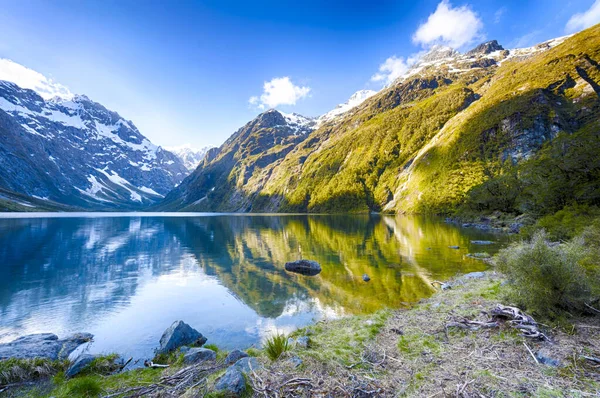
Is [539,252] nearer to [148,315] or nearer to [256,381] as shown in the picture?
[256,381]

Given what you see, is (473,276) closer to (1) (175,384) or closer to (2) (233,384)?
(2) (233,384)

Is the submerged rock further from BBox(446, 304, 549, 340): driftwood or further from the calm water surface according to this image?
BBox(446, 304, 549, 340): driftwood

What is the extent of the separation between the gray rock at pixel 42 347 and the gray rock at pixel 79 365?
6.61ft

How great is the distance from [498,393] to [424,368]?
2.20 metres

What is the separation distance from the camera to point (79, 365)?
440 inches

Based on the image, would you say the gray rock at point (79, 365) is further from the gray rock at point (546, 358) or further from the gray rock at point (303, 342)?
the gray rock at point (546, 358)

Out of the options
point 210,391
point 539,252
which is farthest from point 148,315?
point 539,252

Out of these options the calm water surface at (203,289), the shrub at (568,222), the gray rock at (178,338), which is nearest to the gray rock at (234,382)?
the calm water surface at (203,289)

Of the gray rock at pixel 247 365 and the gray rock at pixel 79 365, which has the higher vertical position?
the gray rock at pixel 247 365

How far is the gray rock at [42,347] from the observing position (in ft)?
39.2

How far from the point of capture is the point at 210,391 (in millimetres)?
7527

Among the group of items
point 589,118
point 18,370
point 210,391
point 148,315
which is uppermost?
point 589,118

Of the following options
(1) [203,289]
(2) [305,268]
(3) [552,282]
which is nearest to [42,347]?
(1) [203,289]

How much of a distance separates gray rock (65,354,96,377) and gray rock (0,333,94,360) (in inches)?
79.4
